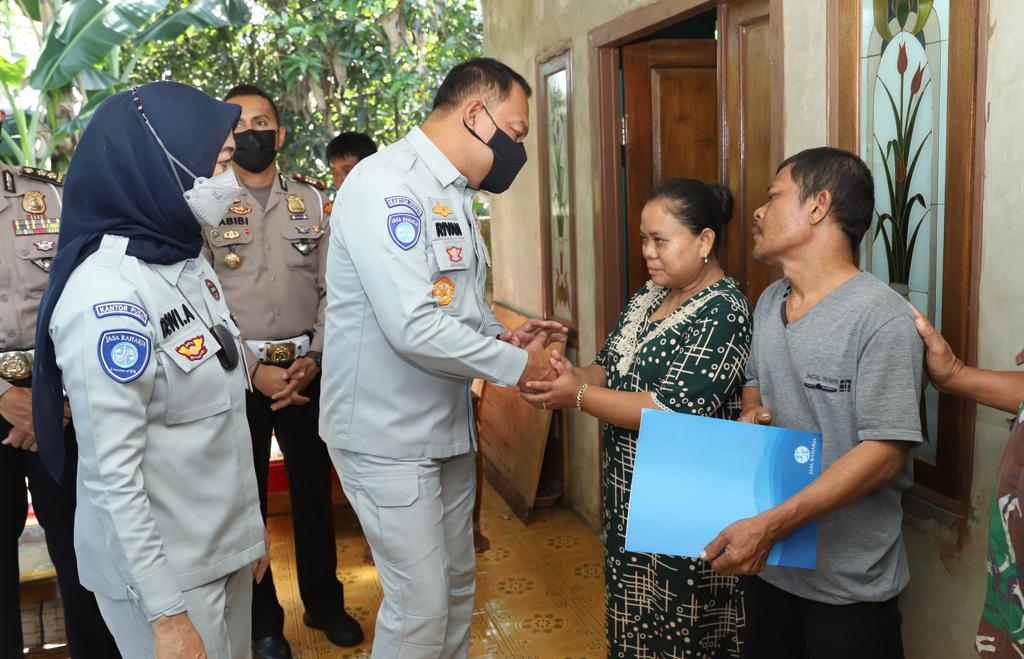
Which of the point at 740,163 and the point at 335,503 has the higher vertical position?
the point at 740,163

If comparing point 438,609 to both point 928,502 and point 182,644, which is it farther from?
point 928,502

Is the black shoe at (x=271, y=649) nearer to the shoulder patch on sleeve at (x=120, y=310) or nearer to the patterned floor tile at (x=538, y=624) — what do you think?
the patterned floor tile at (x=538, y=624)

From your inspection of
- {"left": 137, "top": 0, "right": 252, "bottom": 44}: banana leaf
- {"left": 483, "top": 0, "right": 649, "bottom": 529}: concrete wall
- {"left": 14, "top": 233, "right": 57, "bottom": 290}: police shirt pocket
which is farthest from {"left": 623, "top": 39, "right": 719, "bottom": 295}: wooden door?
{"left": 137, "top": 0, "right": 252, "bottom": 44}: banana leaf

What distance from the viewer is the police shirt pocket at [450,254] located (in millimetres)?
1976

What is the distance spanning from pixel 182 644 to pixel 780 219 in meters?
1.36

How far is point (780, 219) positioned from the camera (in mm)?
1614

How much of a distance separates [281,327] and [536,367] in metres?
1.22

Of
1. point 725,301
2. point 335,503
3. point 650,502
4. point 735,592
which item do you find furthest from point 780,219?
point 335,503

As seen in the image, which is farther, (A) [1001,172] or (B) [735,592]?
(B) [735,592]

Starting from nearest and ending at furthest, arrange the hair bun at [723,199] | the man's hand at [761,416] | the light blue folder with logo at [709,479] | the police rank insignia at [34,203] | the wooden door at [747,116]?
the light blue folder with logo at [709,479] < the man's hand at [761,416] < the hair bun at [723,199] < the police rank insignia at [34,203] < the wooden door at [747,116]

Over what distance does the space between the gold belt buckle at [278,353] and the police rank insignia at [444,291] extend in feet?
3.51

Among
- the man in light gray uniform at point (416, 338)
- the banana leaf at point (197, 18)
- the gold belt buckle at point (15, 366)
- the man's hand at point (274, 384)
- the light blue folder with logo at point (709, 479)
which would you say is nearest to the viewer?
the light blue folder with logo at point (709, 479)

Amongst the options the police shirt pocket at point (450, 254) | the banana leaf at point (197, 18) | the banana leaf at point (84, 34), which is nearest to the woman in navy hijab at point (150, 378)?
the police shirt pocket at point (450, 254)

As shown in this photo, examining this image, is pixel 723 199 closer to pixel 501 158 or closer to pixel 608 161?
pixel 501 158
